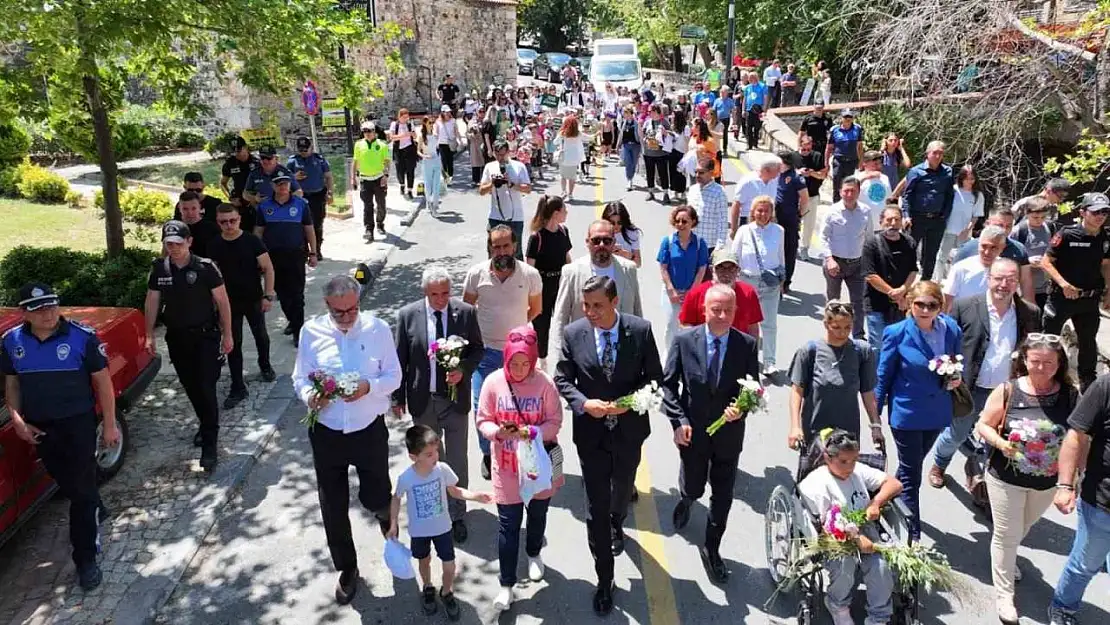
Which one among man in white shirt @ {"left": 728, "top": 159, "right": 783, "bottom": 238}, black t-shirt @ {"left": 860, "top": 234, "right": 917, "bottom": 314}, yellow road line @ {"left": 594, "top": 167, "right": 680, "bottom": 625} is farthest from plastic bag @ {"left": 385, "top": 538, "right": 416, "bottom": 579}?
man in white shirt @ {"left": 728, "top": 159, "right": 783, "bottom": 238}

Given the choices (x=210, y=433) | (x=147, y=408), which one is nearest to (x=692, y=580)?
(x=210, y=433)

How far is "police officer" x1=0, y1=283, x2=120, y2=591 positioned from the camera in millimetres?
4922

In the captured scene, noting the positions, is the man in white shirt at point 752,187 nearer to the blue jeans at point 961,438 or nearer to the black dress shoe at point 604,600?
Result: the blue jeans at point 961,438

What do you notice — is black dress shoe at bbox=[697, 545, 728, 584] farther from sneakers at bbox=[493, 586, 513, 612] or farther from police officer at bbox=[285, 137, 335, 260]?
police officer at bbox=[285, 137, 335, 260]

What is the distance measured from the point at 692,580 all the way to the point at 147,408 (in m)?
5.22

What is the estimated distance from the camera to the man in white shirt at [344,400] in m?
4.69

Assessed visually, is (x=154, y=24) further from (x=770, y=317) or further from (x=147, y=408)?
(x=770, y=317)

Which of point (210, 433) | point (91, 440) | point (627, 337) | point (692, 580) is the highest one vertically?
point (627, 337)

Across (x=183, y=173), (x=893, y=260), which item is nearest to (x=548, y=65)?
(x=183, y=173)

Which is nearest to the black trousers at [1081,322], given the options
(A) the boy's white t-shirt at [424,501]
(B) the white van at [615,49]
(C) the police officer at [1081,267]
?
(C) the police officer at [1081,267]

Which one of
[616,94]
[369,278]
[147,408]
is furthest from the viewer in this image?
[616,94]

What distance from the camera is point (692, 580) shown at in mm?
5113

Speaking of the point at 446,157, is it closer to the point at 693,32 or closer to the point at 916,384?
the point at 916,384

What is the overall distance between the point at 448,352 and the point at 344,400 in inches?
30.0
